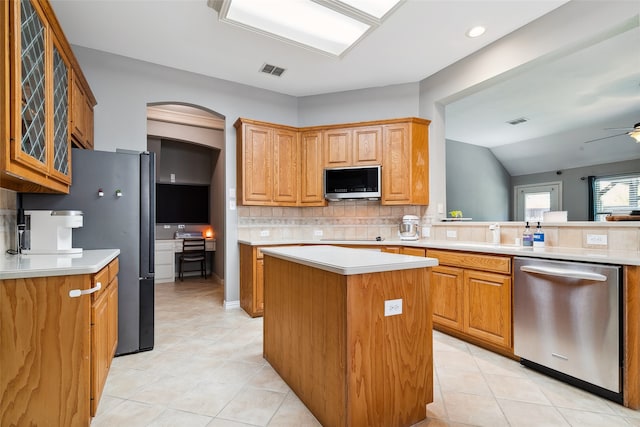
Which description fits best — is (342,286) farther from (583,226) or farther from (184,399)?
(583,226)

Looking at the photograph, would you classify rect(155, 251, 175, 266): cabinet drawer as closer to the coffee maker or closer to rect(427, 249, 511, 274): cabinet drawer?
the coffee maker

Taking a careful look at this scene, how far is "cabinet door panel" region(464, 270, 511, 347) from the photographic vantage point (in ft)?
8.23

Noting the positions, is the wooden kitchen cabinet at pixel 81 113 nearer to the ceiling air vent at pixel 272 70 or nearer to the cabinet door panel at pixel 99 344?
the cabinet door panel at pixel 99 344

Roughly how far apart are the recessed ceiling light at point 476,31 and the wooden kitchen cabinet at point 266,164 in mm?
2326

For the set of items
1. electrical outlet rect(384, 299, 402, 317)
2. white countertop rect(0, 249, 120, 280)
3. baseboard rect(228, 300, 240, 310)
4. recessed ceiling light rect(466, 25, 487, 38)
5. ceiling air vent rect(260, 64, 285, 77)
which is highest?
ceiling air vent rect(260, 64, 285, 77)

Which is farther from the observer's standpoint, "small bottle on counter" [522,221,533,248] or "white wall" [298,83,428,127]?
"white wall" [298,83,428,127]

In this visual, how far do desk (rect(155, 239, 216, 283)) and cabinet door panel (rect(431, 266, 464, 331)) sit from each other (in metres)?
4.75

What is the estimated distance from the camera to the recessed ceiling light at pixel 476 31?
300 cm

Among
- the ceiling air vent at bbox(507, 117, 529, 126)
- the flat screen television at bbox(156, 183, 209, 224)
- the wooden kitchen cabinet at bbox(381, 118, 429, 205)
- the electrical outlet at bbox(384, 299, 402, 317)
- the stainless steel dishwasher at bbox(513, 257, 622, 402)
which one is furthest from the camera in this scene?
the flat screen television at bbox(156, 183, 209, 224)

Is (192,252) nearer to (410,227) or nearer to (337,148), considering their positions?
(337,148)

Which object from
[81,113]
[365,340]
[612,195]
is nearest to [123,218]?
[81,113]

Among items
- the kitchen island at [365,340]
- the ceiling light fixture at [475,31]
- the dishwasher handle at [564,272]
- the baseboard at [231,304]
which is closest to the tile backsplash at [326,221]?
the baseboard at [231,304]

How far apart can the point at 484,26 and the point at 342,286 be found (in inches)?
116

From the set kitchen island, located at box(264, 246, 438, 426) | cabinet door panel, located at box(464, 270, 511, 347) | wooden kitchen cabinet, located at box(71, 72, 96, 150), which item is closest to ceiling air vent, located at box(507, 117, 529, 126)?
cabinet door panel, located at box(464, 270, 511, 347)
